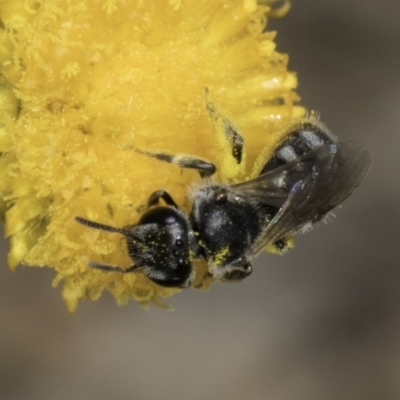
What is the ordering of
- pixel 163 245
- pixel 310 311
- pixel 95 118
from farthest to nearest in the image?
pixel 310 311 < pixel 95 118 < pixel 163 245

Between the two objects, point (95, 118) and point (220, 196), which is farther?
point (95, 118)

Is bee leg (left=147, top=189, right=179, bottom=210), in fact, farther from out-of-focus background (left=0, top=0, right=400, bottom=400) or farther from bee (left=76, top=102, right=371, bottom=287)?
out-of-focus background (left=0, top=0, right=400, bottom=400)

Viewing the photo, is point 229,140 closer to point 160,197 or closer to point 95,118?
point 160,197

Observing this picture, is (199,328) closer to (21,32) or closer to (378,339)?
(378,339)

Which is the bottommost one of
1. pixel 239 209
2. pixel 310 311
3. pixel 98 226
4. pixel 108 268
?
pixel 310 311

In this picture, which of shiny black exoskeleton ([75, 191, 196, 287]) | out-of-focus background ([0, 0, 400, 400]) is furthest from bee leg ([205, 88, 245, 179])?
out-of-focus background ([0, 0, 400, 400])

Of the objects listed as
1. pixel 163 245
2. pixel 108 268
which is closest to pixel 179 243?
pixel 163 245
